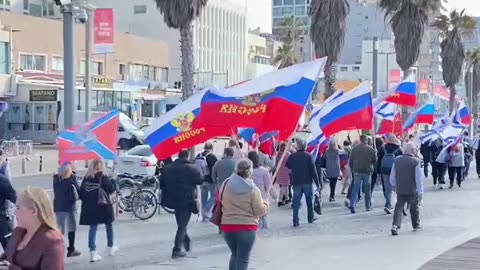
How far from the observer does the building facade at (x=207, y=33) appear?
9162cm

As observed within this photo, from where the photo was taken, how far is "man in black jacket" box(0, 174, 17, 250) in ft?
36.3

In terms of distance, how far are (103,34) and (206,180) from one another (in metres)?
22.9

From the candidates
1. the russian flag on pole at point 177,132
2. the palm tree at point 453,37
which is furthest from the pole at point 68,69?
the palm tree at point 453,37

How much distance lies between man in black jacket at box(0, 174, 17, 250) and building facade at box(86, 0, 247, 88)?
72.6 meters

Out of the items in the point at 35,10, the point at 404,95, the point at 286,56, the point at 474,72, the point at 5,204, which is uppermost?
the point at 35,10

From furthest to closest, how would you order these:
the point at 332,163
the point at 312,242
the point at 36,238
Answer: the point at 332,163, the point at 312,242, the point at 36,238

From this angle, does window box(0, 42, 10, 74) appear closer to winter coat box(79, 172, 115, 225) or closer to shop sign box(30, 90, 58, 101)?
shop sign box(30, 90, 58, 101)

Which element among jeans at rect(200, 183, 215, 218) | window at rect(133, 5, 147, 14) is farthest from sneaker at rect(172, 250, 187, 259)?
window at rect(133, 5, 147, 14)

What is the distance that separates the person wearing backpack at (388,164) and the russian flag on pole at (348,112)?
119 centimetres

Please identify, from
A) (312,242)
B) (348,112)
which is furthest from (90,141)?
(348,112)

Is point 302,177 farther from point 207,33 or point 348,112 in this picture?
point 207,33

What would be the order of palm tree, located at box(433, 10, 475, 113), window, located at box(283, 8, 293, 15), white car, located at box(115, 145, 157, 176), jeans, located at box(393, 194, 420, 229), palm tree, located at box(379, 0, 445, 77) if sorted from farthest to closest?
window, located at box(283, 8, 293, 15) < palm tree, located at box(433, 10, 475, 113) < palm tree, located at box(379, 0, 445, 77) < white car, located at box(115, 145, 157, 176) < jeans, located at box(393, 194, 420, 229)

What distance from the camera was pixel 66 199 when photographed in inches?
490

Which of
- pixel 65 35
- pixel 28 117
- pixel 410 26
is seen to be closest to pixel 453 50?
pixel 410 26
